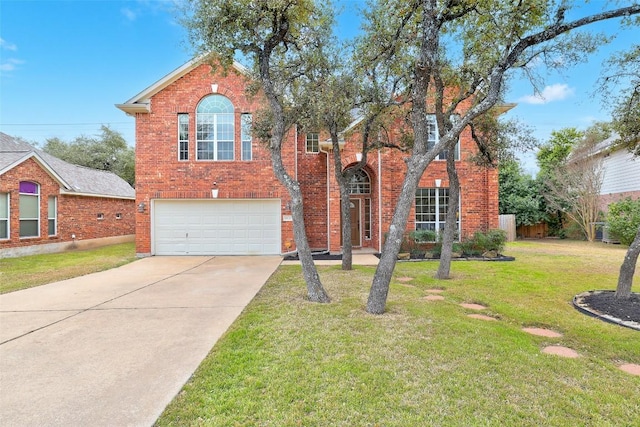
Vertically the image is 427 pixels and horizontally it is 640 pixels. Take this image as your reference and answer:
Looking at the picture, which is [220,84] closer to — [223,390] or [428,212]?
[428,212]

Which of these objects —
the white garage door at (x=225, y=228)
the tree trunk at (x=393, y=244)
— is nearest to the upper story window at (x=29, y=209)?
the white garage door at (x=225, y=228)

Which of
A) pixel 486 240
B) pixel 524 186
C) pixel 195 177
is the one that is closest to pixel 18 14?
pixel 195 177

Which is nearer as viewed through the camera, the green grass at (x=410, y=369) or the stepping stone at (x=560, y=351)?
the green grass at (x=410, y=369)

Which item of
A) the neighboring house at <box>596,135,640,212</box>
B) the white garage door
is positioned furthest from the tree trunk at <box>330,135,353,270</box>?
the neighboring house at <box>596,135,640,212</box>

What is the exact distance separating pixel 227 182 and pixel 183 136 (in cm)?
239

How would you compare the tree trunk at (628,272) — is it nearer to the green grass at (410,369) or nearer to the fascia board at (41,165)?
the green grass at (410,369)

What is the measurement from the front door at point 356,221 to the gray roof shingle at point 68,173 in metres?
12.2

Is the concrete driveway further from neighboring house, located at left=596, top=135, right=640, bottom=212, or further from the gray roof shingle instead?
neighboring house, located at left=596, top=135, right=640, bottom=212

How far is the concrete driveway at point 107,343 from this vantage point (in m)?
3.07

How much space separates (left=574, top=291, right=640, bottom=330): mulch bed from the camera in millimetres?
5398

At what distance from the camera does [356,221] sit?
49.6ft

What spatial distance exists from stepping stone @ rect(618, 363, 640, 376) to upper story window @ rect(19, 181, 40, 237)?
17.7m

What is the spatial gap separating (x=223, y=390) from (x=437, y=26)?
243 inches

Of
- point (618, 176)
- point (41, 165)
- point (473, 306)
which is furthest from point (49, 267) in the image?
point (618, 176)
